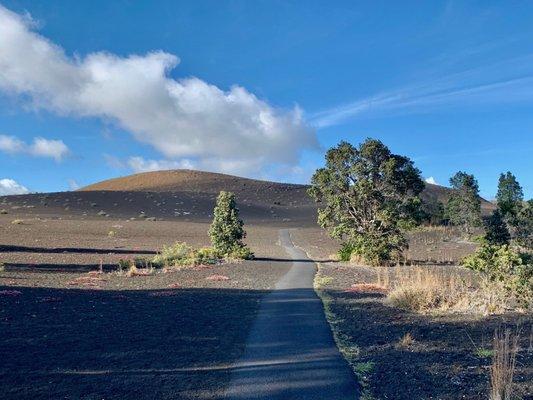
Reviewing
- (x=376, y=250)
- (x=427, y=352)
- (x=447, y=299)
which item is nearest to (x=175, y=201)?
(x=376, y=250)

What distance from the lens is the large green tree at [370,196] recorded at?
30781mm

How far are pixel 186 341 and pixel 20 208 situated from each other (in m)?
87.2

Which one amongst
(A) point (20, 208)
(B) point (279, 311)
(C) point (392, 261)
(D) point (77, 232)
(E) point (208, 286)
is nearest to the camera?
(B) point (279, 311)

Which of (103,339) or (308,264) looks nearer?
(103,339)

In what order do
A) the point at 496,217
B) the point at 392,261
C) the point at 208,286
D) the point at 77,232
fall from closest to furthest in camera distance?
the point at 208,286 → the point at 496,217 → the point at 392,261 → the point at 77,232

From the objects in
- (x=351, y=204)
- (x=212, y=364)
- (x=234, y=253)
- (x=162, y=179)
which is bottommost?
(x=212, y=364)

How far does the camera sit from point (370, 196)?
104 ft

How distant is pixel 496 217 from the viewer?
78.6 ft

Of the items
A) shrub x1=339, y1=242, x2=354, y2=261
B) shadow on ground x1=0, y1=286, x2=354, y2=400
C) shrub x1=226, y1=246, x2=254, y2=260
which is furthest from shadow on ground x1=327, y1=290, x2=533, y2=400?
shrub x1=339, y1=242, x2=354, y2=261

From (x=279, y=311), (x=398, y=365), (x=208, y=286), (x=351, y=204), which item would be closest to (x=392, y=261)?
(x=351, y=204)

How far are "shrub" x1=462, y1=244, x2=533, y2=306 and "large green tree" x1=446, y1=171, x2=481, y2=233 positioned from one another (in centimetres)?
4391

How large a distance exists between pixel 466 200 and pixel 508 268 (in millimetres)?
45468

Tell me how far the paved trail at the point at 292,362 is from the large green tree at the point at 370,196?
1712 centimetres

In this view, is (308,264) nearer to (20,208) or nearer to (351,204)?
(351,204)
